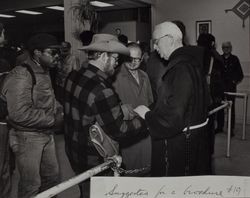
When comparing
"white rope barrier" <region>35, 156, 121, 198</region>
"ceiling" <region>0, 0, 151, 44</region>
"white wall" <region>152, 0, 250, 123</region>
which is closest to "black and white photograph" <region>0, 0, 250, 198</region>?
"white rope barrier" <region>35, 156, 121, 198</region>

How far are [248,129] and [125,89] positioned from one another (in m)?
4.56

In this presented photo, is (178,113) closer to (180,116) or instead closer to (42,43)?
(180,116)

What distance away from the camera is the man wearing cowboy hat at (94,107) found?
63.8 inches

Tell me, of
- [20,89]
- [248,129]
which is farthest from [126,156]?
[248,129]

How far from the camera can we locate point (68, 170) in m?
4.04

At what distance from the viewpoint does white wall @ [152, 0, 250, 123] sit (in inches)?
286

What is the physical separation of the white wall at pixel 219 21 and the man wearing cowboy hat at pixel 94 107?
5965 millimetres

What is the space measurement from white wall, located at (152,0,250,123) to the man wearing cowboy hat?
596 cm

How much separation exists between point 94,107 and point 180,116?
0.39 m

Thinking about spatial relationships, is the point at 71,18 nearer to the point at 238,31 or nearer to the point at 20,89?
the point at 238,31

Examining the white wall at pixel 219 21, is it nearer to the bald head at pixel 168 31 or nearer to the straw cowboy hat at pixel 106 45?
the bald head at pixel 168 31
